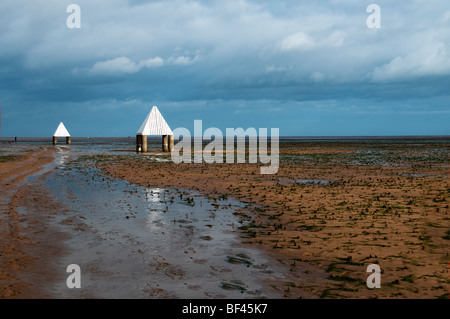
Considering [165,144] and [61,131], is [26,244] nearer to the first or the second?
[165,144]

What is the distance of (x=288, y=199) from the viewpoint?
15.0 m

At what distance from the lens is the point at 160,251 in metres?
8.44

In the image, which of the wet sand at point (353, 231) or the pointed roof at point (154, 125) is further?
the pointed roof at point (154, 125)

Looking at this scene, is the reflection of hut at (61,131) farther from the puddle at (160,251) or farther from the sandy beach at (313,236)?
the puddle at (160,251)

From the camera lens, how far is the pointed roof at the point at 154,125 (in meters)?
45.2

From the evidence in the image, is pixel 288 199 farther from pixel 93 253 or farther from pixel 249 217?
pixel 93 253

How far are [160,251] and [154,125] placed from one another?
38556 millimetres

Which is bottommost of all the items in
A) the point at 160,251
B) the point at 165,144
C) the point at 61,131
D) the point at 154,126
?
the point at 160,251

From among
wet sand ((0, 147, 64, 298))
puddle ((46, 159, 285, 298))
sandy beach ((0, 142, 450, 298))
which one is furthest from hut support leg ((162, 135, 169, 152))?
puddle ((46, 159, 285, 298))

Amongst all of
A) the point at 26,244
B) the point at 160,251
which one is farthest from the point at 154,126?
the point at 160,251

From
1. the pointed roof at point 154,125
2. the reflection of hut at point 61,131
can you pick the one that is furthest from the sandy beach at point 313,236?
the reflection of hut at point 61,131

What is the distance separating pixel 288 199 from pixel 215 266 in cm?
800

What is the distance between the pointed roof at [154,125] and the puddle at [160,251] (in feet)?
99.8
